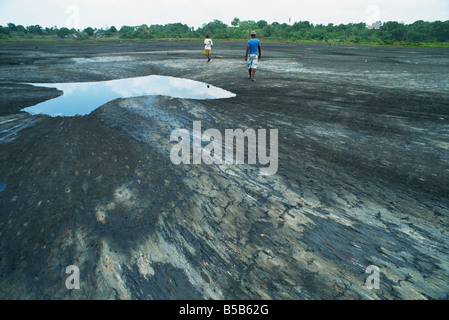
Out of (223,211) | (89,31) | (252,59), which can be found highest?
(89,31)

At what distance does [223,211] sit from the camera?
3.09 meters

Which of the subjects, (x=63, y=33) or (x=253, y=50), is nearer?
(x=253, y=50)

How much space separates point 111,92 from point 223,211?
25.7ft

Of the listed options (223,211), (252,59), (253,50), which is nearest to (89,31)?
(252,59)

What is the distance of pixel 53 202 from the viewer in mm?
3193

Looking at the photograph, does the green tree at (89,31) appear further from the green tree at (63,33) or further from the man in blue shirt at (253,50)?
the man in blue shirt at (253,50)

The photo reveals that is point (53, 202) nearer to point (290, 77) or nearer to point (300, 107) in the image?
point (300, 107)

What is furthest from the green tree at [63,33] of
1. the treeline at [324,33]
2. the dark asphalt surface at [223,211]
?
the dark asphalt surface at [223,211]

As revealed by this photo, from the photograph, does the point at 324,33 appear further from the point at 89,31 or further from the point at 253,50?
the point at 89,31

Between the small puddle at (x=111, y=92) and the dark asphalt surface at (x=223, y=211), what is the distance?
3.55 feet

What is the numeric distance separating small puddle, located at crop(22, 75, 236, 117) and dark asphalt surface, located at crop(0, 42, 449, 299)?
1.08 m
